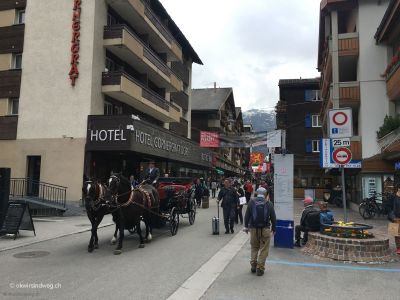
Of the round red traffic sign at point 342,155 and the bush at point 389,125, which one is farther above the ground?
the bush at point 389,125

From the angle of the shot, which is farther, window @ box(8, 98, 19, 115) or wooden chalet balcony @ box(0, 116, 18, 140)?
window @ box(8, 98, 19, 115)

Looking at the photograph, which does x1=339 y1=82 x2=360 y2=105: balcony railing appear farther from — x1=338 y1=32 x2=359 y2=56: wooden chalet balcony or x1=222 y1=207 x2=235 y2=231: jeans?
x1=222 y1=207 x2=235 y2=231: jeans

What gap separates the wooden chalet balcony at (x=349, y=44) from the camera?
24.4 metres

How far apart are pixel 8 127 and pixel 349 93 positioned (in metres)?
21.6

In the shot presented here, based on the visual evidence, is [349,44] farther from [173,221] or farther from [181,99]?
[181,99]

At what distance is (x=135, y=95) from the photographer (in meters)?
26.5

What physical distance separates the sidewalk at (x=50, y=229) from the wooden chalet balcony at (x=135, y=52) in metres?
10.7

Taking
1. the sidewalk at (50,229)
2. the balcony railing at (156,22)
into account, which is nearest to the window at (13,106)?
the sidewalk at (50,229)

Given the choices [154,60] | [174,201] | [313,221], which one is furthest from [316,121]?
[313,221]

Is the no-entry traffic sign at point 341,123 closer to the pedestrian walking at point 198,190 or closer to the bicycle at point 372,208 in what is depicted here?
the bicycle at point 372,208

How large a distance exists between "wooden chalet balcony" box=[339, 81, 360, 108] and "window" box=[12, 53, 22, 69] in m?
20.7

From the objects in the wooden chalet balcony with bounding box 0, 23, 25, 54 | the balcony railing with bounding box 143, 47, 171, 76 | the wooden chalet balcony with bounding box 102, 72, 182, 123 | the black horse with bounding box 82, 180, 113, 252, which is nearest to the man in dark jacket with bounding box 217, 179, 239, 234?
the black horse with bounding box 82, 180, 113, 252

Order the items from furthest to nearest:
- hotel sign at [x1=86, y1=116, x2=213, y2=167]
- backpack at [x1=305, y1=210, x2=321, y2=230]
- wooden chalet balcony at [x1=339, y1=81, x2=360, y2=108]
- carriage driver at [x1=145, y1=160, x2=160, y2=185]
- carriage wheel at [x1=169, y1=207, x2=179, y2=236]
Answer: wooden chalet balcony at [x1=339, y1=81, x2=360, y2=108], hotel sign at [x1=86, y1=116, x2=213, y2=167], carriage driver at [x1=145, y1=160, x2=160, y2=185], carriage wheel at [x1=169, y1=207, x2=179, y2=236], backpack at [x1=305, y1=210, x2=321, y2=230]

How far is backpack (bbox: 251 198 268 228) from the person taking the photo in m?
8.22
